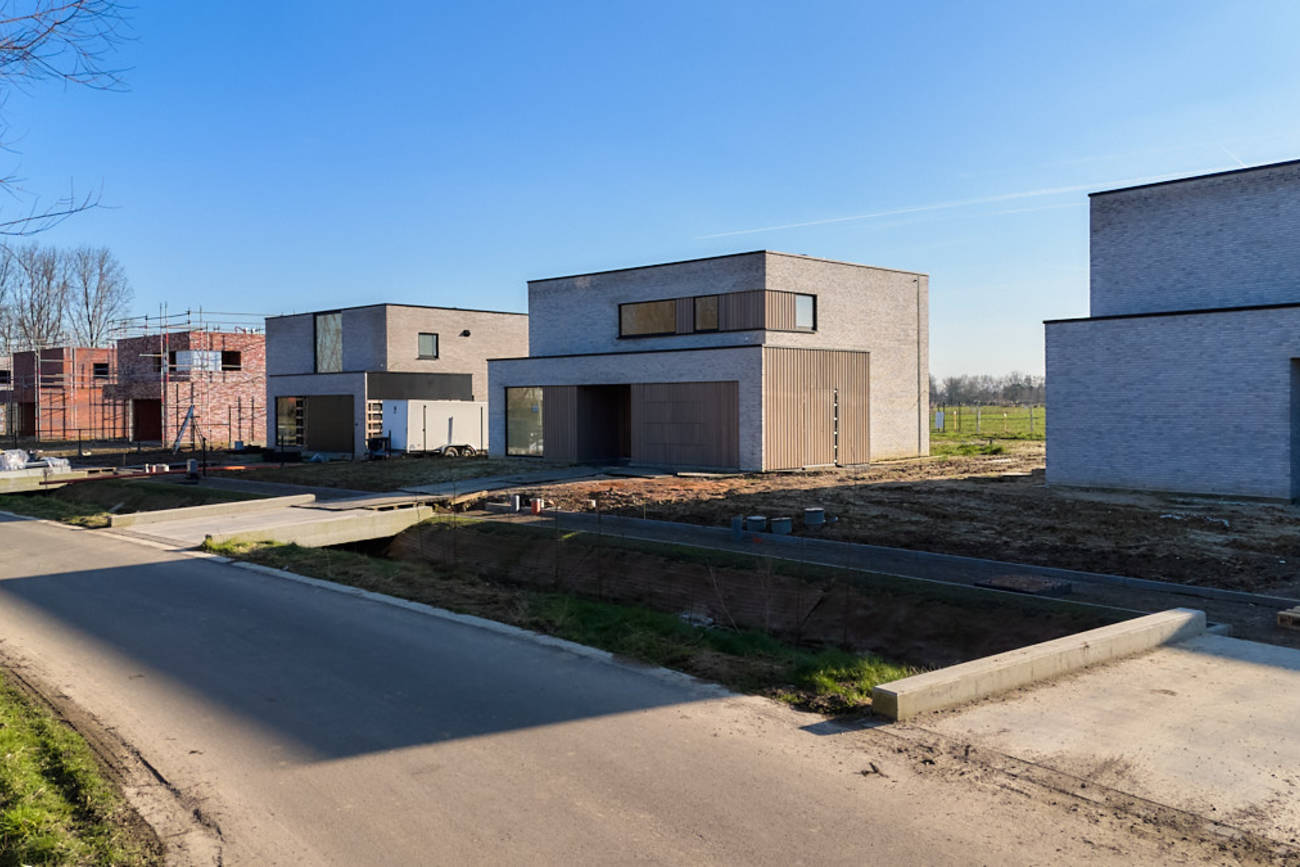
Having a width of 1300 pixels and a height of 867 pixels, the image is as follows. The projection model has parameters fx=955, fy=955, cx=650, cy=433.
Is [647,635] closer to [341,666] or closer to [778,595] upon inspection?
[341,666]

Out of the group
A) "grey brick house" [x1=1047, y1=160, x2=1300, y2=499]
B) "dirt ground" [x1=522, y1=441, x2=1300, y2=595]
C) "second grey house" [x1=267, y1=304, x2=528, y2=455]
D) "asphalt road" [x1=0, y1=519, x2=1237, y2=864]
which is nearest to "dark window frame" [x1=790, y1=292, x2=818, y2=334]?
"dirt ground" [x1=522, y1=441, x2=1300, y2=595]

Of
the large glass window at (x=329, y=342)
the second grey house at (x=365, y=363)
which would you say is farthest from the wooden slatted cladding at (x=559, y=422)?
the large glass window at (x=329, y=342)

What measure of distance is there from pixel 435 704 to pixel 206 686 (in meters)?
2.10

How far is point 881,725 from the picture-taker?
6836 millimetres

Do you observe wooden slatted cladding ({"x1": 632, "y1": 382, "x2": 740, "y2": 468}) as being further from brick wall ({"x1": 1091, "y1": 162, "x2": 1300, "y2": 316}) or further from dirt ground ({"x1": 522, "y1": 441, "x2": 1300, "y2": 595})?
brick wall ({"x1": 1091, "y1": 162, "x2": 1300, "y2": 316})

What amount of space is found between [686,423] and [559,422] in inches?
221

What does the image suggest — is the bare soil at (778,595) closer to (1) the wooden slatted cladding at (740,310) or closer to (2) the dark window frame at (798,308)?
(1) the wooden slatted cladding at (740,310)

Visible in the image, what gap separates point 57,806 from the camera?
542 centimetres

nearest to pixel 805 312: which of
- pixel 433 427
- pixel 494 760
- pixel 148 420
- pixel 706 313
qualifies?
pixel 706 313

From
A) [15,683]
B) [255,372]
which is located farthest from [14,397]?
[15,683]

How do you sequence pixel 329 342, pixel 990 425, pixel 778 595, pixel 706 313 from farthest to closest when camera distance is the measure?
pixel 990 425
pixel 329 342
pixel 706 313
pixel 778 595

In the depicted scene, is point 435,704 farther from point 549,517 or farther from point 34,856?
point 549,517

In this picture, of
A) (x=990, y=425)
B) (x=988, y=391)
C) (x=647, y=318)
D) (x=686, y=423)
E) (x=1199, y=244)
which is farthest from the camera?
(x=988, y=391)

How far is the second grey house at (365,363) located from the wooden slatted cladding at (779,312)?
17851 mm
